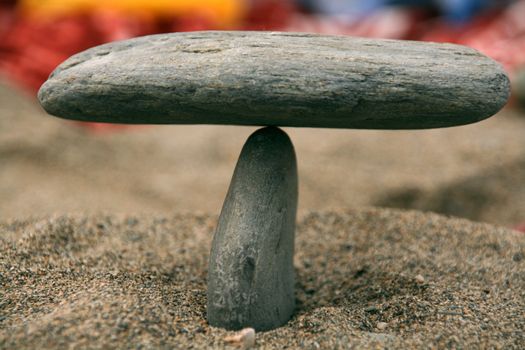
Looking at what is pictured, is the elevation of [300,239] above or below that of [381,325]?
above

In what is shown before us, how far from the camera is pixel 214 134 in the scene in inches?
149

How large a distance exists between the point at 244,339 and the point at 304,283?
475mm

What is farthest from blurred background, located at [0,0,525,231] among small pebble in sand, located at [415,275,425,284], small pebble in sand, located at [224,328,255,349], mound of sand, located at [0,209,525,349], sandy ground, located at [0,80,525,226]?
small pebble in sand, located at [224,328,255,349]

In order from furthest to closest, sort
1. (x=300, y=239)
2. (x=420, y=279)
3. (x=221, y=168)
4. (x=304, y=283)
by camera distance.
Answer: (x=221, y=168)
(x=300, y=239)
(x=304, y=283)
(x=420, y=279)

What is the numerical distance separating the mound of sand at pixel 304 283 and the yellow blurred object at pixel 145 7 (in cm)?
286

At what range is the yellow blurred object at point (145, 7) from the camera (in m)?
4.65

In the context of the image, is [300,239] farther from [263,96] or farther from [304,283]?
[263,96]

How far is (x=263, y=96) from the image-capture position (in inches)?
49.9

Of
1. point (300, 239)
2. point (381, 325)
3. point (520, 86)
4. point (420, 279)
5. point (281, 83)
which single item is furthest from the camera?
point (520, 86)

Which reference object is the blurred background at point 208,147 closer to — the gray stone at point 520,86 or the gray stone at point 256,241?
the gray stone at point 520,86

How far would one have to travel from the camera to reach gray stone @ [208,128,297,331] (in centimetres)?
148

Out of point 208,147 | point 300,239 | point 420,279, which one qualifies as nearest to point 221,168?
point 208,147

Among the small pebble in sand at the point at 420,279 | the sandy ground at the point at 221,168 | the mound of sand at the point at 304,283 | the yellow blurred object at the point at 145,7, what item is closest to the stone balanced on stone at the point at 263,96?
the mound of sand at the point at 304,283

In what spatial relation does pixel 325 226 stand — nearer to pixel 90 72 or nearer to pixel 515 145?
pixel 90 72
